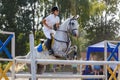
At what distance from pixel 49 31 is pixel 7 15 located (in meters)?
26.6

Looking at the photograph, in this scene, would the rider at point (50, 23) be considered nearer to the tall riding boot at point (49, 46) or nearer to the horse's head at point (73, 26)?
the tall riding boot at point (49, 46)

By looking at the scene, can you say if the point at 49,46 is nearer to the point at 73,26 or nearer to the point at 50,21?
the point at 50,21

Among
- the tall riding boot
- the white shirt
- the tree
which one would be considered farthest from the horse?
the tree

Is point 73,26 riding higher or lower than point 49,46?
higher

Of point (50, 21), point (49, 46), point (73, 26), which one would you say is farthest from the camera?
point (49, 46)

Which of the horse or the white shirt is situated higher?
the white shirt

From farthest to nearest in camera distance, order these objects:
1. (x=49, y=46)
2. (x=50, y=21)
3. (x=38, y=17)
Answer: (x=38, y=17), (x=49, y=46), (x=50, y=21)

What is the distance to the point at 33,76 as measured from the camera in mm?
4633

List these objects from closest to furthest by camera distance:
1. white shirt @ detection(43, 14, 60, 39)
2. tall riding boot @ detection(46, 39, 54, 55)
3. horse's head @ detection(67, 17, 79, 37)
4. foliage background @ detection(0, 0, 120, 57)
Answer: horse's head @ detection(67, 17, 79, 37) < white shirt @ detection(43, 14, 60, 39) < tall riding boot @ detection(46, 39, 54, 55) < foliage background @ detection(0, 0, 120, 57)

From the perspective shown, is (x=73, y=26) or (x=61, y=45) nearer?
(x=73, y=26)

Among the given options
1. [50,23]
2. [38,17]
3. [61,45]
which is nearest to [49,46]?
[61,45]

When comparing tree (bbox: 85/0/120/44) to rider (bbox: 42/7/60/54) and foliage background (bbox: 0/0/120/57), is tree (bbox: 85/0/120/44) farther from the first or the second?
rider (bbox: 42/7/60/54)

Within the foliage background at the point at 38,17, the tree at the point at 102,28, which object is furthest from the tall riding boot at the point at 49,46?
the tree at the point at 102,28

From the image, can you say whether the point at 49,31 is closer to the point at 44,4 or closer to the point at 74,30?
the point at 74,30
